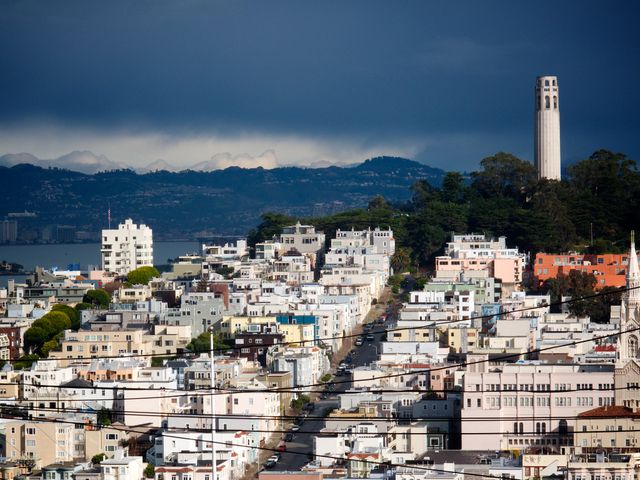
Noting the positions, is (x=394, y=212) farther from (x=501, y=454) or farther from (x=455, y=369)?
(x=501, y=454)

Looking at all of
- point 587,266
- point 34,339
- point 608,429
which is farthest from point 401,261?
point 608,429

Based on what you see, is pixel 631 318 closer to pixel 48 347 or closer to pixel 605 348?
pixel 605 348

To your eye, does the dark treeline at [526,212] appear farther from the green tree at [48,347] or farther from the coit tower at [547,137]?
the green tree at [48,347]

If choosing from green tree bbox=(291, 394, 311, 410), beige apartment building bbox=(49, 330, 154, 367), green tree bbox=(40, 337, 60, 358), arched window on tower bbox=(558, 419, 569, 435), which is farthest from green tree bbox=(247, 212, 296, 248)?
arched window on tower bbox=(558, 419, 569, 435)

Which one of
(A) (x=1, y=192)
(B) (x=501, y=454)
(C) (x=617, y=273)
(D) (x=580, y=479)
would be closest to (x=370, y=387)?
(B) (x=501, y=454)

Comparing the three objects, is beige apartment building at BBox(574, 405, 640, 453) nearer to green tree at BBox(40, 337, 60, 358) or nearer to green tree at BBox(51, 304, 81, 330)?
green tree at BBox(40, 337, 60, 358)

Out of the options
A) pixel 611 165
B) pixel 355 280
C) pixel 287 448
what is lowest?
pixel 287 448
